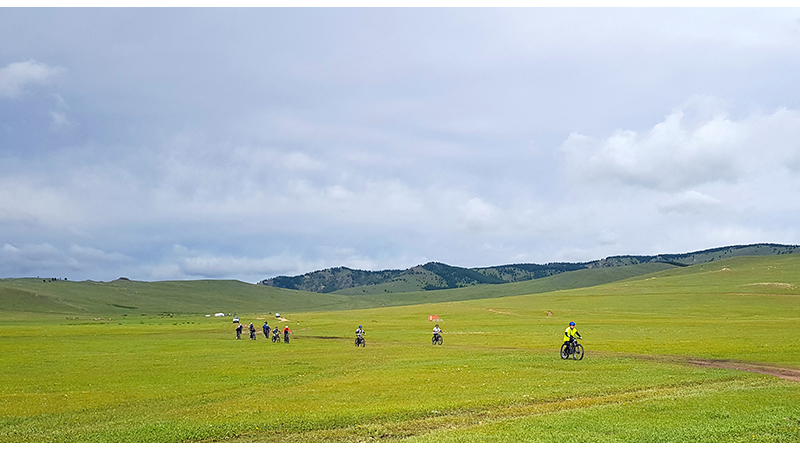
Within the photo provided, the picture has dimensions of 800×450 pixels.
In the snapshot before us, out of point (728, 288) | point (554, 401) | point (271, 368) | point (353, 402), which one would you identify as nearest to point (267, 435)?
Result: point (353, 402)

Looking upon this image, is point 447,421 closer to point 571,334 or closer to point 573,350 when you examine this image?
point 571,334

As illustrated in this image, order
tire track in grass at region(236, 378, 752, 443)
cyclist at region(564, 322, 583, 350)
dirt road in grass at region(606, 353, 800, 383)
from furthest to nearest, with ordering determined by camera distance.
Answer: cyclist at region(564, 322, 583, 350) → dirt road in grass at region(606, 353, 800, 383) → tire track in grass at region(236, 378, 752, 443)

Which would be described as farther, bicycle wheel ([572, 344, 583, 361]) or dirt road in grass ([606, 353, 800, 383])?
bicycle wheel ([572, 344, 583, 361])

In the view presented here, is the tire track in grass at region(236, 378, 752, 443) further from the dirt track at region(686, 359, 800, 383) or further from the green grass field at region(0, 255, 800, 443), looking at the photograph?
the dirt track at region(686, 359, 800, 383)

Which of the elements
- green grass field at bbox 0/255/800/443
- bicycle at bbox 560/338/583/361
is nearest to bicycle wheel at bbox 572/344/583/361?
bicycle at bbox 560/338/583/361

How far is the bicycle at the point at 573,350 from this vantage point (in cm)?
3616

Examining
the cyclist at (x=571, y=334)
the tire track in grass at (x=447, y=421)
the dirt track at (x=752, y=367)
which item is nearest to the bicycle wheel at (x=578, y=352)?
the cyclist at (x=571, y=334)

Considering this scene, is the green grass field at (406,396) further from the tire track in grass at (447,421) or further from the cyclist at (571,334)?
the cyclist at (571,334)

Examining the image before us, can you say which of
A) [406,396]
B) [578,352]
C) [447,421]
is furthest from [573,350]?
[447,421]

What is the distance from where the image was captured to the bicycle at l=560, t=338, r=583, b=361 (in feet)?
119

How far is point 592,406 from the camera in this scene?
66.3 ft

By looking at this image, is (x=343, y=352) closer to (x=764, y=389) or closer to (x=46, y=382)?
(x=46, y=382)

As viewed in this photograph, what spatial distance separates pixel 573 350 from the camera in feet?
119
